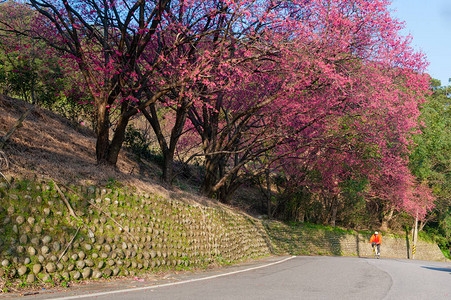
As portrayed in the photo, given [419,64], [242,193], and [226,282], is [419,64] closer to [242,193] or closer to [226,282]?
[226,282]

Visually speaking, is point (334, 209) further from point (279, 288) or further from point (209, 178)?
point (279, 288)

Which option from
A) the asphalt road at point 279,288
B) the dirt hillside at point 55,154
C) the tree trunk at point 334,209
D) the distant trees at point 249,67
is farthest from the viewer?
the tree trunk at point 334,209

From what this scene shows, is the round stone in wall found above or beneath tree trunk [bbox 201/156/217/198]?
beneath

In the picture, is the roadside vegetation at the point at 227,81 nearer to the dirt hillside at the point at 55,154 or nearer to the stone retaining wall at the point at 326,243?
the dirt hillside at the point at 55,154

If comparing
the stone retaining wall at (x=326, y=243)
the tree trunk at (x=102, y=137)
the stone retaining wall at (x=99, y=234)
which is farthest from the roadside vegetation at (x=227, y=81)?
the stone retaining wall at (x=326, y=243)

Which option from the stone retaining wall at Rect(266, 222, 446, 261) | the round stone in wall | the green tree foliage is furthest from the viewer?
the green tree foliage

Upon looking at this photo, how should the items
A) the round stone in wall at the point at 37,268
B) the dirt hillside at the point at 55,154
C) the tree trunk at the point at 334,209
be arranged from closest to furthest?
the round stone in wall at the point at 37,268, the dirt hillside at the point at 55,154, the tree trunk at the point at 334,209

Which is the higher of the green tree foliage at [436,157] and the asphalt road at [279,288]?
the green tree foliage at [436,157]

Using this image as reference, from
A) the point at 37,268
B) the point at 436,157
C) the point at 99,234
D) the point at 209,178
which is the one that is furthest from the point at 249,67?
the point at 436,157

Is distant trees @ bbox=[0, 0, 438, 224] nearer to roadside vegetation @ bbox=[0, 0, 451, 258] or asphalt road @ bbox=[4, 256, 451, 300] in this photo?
roadside vegetation @ bbox=[0, 0, 451, 258]

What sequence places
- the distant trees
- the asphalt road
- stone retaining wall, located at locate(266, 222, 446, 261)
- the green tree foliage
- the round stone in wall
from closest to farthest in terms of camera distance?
the asphalt road
the round stone in wall
the distant trees
stone retaining wall, located at locate(266, 222, 446, 261)
the green tree foliage

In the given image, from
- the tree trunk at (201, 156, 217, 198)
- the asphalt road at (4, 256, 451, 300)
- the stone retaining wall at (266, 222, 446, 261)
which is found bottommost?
the stone retaining wall at (266, 222, 446, 261)

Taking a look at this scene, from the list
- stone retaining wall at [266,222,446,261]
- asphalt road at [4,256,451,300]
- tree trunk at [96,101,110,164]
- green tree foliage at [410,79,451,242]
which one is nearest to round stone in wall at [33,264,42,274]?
asphalt road at [4,256,451,300]

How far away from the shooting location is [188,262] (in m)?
12.1
